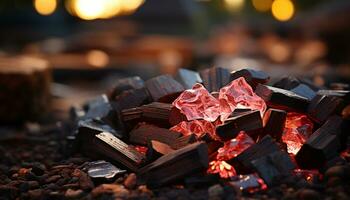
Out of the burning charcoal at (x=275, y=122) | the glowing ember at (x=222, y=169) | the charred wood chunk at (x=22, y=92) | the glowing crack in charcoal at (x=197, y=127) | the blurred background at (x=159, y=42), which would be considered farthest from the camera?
the blurred background at (x=159, y=42)

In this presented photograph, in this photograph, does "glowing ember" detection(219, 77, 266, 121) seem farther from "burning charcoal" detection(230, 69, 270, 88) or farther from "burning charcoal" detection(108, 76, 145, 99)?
"burning charcoal" detection(108, 76, 145, 99)

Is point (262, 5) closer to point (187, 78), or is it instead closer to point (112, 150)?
point (187, 78)

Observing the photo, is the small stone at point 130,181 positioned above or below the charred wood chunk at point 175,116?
below

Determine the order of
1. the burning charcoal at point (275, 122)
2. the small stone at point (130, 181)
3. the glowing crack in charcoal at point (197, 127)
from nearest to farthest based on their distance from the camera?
the small stone at point (130, 181)
the burning charcoal at point (275, 122)
the glowing crack in charcoal at point (197, 127)

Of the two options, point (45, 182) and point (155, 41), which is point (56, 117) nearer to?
point (45, 182)

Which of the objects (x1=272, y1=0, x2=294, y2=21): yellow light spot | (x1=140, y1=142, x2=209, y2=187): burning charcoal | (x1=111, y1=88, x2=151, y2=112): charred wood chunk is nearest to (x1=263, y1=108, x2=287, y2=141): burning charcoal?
(x1=140, y1=142, x2=209, y2=187): burning charcoal

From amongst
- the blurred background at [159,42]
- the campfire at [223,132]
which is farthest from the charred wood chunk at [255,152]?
the blurred background at [159,42]

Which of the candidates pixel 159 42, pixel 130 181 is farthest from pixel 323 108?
pixel 159 42

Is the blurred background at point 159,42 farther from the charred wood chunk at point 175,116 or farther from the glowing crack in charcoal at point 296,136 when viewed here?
the charred wood chunk at point 175,116
